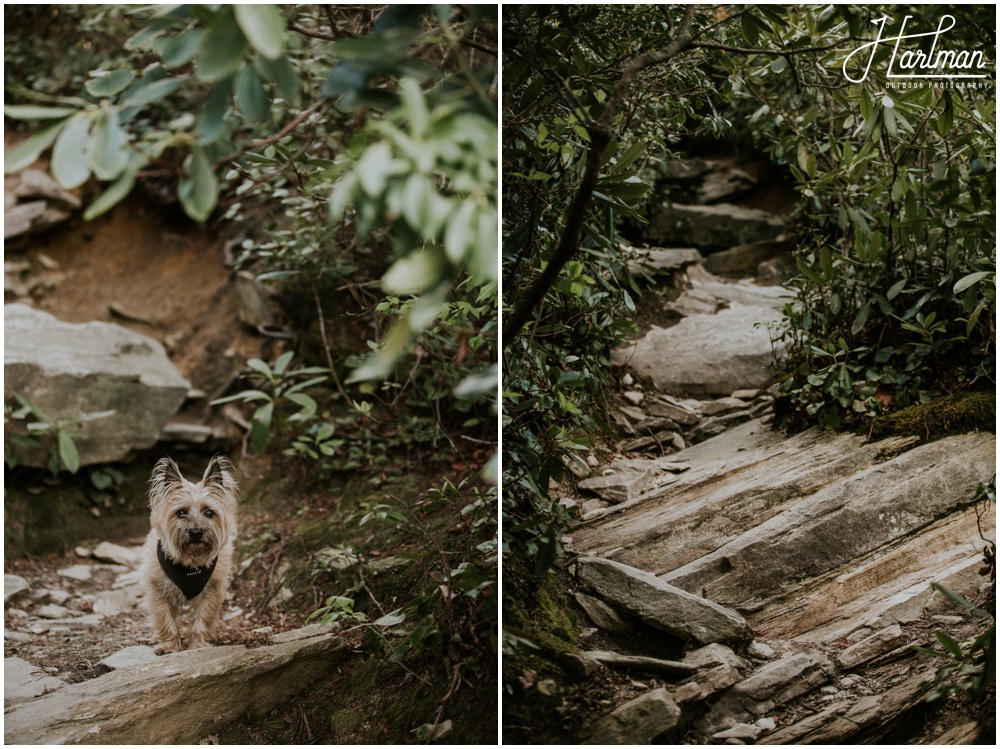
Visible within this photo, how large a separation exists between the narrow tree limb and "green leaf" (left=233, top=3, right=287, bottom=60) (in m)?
0.76

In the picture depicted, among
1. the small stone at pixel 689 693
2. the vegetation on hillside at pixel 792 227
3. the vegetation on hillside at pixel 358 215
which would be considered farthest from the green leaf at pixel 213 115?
the small stone at pixel 689 693

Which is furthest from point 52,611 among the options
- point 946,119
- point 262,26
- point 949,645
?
point 946,119

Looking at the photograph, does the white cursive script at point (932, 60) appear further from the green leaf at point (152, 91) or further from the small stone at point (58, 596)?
the small stone at point (58, 596)

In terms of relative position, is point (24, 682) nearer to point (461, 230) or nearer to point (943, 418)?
point (461, 230)

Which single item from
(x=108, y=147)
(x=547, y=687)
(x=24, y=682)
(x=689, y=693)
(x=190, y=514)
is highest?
(x=108, y=147)

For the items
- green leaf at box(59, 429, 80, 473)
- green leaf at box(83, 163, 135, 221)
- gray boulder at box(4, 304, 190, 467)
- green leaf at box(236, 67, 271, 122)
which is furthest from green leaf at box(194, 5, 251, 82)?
green leaf at box(59, 429, 80, 473)

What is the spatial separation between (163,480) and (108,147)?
130 centimetres

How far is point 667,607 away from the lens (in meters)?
1.76

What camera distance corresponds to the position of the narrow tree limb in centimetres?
163

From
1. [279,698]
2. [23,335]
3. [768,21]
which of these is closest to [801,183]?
[768,21]

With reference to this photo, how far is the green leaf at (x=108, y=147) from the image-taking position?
1237 mm

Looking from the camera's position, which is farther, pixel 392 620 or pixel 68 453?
pixel 68 453

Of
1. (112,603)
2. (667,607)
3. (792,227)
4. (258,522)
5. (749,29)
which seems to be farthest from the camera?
(258,522)

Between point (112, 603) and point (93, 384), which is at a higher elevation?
point (93, 384)
